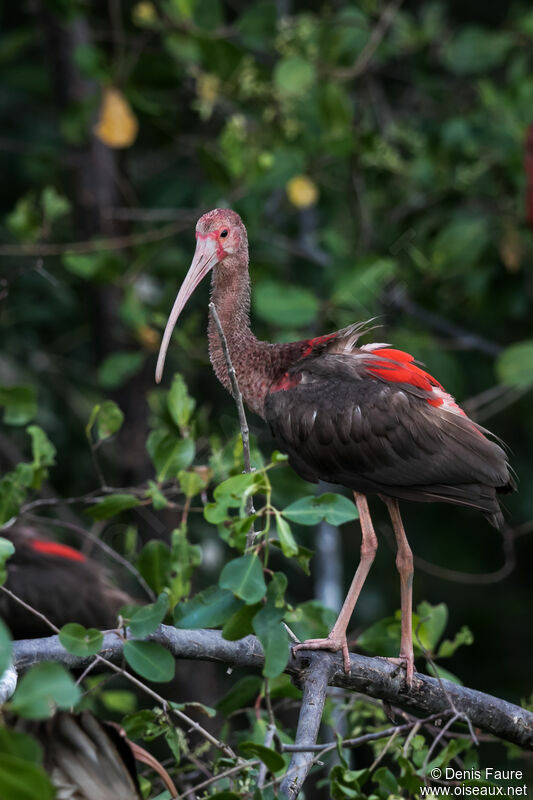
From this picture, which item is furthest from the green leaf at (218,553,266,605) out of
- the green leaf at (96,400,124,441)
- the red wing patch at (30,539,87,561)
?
the red wing patch at (30,539,87,561)

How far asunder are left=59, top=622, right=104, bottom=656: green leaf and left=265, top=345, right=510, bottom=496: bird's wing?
120 cm

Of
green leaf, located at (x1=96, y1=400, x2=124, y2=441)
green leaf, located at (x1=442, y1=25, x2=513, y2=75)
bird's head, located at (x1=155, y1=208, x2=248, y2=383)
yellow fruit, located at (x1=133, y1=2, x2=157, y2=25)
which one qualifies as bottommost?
green leaf, located at (x1=96, y1=400, x2=124, y2=441)

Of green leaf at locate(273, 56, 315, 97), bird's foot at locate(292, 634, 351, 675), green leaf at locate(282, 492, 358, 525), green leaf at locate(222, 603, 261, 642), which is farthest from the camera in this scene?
green leaf at locate(273, 56, 315, 97)

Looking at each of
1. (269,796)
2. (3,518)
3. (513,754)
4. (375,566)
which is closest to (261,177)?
(3,518)

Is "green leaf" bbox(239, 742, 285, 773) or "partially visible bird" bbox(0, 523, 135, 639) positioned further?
"partially visible bird" bbox(0, 523, 135, 639)

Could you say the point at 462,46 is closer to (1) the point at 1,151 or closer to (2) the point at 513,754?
(1) the point at 1,151

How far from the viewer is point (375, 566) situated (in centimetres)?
903

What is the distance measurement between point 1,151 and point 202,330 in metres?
2.32

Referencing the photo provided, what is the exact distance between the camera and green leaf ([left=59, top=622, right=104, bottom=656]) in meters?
2.37

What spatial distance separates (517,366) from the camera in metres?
4.93

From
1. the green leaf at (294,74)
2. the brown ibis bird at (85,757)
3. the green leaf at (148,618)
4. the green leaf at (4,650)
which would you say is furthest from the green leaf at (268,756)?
the green leaf at (294,74)

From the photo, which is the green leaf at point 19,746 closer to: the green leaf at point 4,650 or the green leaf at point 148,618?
the green leaf at point 4,650

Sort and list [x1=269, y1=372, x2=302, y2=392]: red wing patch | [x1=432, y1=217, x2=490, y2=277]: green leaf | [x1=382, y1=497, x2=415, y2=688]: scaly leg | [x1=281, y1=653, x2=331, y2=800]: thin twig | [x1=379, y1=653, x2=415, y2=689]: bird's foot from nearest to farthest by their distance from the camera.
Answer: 1. [x1=281, y1=653, x2=331, y2=800]: thin twig
2. [x1=379, y1=653, x2=415, y2=689]: bird's foot
3. [x1=382, y1=497, x2=415, y2=688]: scaly leg
4. [x1=269, y1=372, x2=302, y2=392]: red wing patch
5. [x1=432, y1=217, x2=490, y2=277]: green leaf

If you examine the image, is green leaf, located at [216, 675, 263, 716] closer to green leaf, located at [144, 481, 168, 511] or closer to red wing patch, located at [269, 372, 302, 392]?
green leaf, located at [144, 481, 168, 511]
